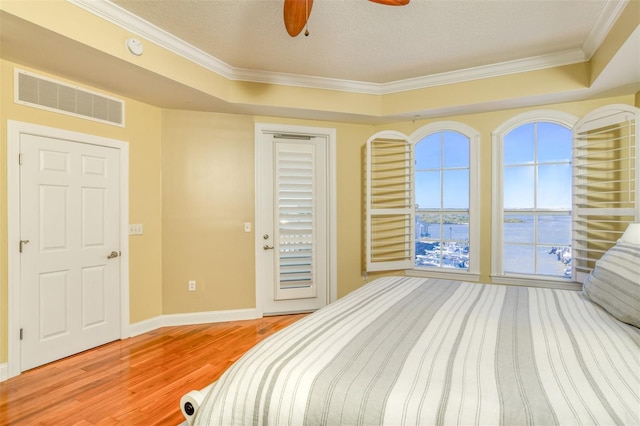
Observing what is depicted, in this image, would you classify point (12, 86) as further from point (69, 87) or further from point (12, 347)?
point (12, 347)

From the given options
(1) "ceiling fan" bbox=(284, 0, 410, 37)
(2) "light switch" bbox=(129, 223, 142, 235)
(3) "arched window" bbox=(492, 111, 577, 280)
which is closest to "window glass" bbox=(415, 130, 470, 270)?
(3) "arched window" bbox=(492, 111, 577, 280)

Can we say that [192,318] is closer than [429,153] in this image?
Yes

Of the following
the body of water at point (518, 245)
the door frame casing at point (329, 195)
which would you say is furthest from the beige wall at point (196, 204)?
the body of water at point (518, 245)

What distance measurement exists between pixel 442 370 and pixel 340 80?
319 centimetres

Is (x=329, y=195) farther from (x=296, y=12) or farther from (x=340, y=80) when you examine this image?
(x=296, y=12)

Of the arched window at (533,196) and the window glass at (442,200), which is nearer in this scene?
the arched window at (533,196)

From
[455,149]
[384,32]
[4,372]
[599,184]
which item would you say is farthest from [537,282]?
[4,372]

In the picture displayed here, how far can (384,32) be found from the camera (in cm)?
262

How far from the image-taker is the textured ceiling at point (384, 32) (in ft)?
7.51

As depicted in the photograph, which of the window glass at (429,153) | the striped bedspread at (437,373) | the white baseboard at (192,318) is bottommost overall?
the white baseboard at (192,318)

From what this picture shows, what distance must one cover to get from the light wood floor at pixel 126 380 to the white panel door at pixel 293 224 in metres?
0.74

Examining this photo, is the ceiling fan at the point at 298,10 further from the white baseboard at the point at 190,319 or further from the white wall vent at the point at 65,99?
the white baseboard at the point at 190,319

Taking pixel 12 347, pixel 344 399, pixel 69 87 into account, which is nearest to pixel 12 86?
pixel 69 87

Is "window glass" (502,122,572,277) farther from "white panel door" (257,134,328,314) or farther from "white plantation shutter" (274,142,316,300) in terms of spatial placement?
"white plantation shutter" (274,142,316,300)
